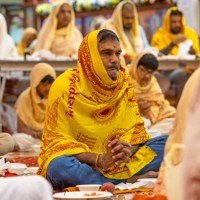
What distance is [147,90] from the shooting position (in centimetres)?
784

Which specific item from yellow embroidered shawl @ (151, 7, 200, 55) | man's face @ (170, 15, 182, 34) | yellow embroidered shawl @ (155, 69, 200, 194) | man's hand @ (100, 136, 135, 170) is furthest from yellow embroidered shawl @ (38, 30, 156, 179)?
man's face @ (170, 15, 182, 34)

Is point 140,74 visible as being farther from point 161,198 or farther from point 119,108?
point 161,198

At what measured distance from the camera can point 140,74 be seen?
770 cm

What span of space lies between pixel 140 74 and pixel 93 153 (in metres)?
3.27

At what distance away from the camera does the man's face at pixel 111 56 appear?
4.68 meters

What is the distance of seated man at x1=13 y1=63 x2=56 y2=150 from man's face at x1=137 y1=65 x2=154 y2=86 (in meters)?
0.78

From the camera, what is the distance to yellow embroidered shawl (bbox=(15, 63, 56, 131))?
7738 millimetres

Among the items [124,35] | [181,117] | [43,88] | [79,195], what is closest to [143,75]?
[43,88]

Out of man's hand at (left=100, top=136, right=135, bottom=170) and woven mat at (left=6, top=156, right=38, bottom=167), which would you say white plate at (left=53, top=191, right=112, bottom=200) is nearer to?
man's hand at (left=100, top=136, right=135, bottom=170)

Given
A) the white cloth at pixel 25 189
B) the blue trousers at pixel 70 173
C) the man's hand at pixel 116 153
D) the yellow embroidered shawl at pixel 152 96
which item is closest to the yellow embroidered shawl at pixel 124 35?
the yellow embroidered shawl at pixel 152 96

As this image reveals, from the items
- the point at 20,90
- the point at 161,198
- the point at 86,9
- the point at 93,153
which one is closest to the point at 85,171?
the point at 93,153

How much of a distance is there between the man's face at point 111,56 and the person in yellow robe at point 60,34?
535cm

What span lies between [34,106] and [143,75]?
3.40 ft

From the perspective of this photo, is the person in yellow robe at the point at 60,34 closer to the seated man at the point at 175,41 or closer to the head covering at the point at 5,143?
the seated man at the point at 175,41
